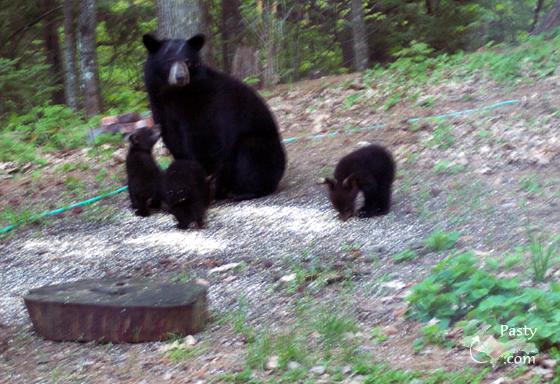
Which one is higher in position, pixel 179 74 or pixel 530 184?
pixel 179 74

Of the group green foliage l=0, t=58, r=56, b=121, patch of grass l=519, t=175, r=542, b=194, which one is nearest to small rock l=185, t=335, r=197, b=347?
patch of grass l=519, t=175, r=542, b=194

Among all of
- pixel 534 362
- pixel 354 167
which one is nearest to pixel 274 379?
pixel 534 362

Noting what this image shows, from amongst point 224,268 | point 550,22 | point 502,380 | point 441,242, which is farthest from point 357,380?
point 550,22

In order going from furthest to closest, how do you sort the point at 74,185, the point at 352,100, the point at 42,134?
the point at 42,134
the point at 352,100
the point at 74,185

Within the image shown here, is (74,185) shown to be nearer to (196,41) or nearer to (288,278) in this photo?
(196,41)

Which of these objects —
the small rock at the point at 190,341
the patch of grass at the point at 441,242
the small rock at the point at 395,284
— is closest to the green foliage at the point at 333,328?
the small rock at the point at 395,284

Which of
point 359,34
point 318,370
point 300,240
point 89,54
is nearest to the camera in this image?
point 318,370

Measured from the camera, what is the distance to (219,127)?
8664mm

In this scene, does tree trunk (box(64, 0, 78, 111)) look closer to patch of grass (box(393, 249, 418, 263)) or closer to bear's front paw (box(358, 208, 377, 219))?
bear's front paw (box(358, 208, 377, 219))

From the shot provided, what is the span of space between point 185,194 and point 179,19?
3.81 metres

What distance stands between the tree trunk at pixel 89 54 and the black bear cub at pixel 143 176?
6499 mm

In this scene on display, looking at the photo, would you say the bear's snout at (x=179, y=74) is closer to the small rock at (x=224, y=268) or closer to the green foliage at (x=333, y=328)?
the small rock at (x=224, y=268)

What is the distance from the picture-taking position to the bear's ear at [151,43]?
834 cm

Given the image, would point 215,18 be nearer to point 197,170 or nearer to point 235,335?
point 197,170
